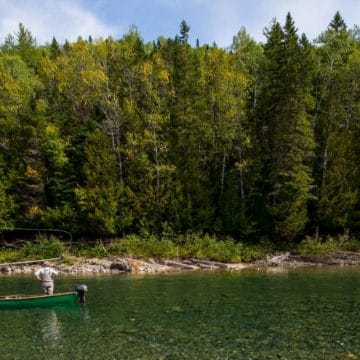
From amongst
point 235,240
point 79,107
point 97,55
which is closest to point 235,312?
point 235,240

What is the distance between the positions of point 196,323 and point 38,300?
970 cm

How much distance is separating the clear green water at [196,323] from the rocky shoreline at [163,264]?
10.2 metres

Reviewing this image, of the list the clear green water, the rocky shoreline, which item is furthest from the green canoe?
the rocky shoreline

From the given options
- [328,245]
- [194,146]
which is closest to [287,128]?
[194,146]

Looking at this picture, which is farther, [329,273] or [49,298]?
[329,273]

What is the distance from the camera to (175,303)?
25969mm

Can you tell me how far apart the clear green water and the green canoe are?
1.59ft

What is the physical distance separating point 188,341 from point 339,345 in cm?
531

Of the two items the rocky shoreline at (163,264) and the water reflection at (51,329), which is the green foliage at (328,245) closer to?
the rocky shoreline at (163,264)

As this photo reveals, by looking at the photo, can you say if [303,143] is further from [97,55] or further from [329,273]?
[97,55]

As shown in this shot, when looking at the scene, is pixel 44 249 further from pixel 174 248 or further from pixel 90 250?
pixel 174 248

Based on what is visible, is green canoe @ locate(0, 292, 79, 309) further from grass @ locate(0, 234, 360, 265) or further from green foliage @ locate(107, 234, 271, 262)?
green foliage @ locate(107, 234, 271, 262)

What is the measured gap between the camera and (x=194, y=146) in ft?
181

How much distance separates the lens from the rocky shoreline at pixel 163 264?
1740 inches
